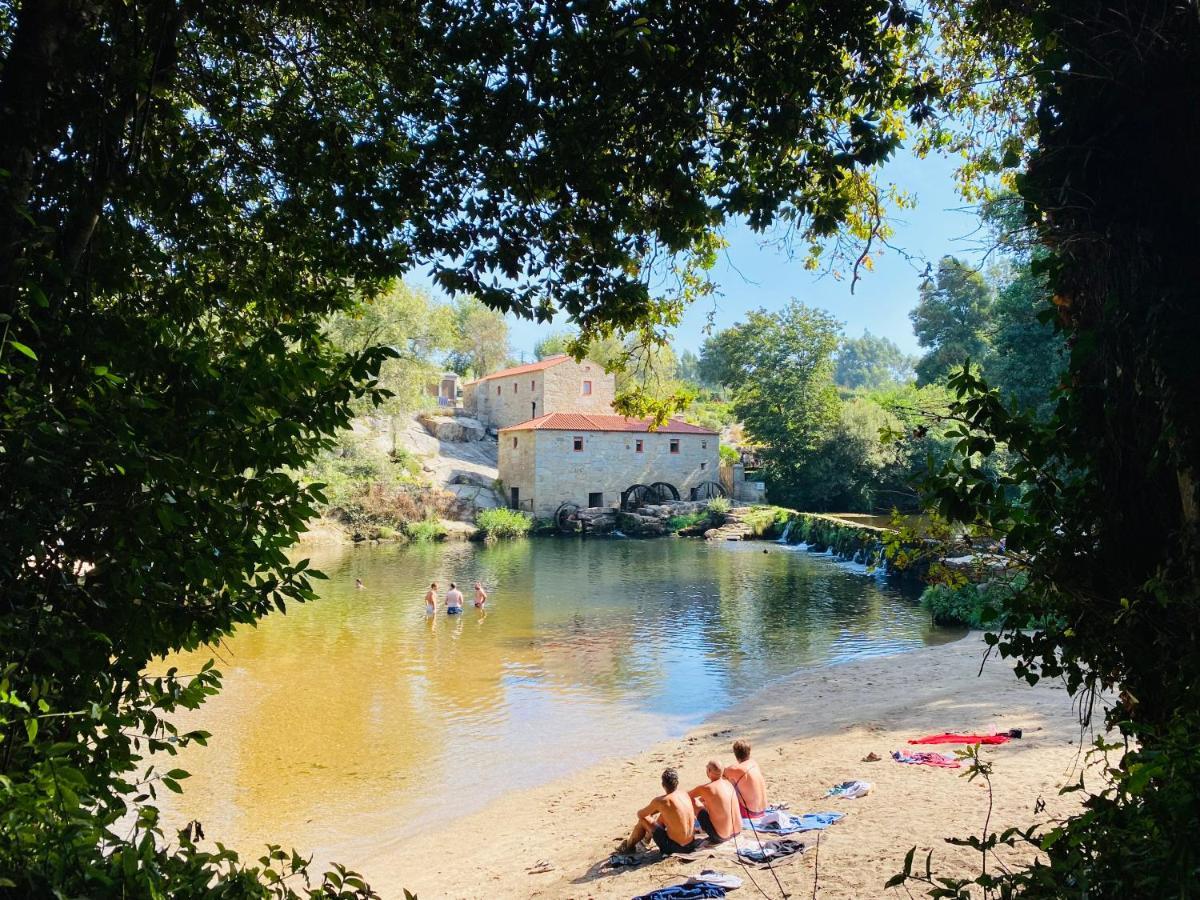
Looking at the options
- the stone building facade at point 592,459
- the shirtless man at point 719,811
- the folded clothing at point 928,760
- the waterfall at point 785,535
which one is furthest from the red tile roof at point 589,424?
the shirtless man at point 719,811

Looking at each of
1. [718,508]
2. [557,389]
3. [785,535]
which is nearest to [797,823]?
[785,535]

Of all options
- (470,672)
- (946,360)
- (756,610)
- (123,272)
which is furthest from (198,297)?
(946,360)

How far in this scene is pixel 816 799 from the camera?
7.86 meters

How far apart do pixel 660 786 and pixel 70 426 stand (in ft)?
25.5

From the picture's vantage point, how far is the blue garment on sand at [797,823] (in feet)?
22.8

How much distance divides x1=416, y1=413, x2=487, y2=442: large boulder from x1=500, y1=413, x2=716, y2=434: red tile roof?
913 centimetres

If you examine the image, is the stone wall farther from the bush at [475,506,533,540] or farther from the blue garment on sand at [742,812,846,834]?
the blue garment on sand at [742,812,846,834]

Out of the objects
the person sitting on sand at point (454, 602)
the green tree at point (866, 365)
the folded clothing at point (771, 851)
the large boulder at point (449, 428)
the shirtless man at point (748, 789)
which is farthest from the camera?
the green tree at point (866, 365)

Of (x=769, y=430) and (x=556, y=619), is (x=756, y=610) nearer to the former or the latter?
(x=556, y=619)

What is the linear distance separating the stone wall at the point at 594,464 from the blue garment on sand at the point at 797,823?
32.5m

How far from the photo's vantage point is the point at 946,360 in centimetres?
4619

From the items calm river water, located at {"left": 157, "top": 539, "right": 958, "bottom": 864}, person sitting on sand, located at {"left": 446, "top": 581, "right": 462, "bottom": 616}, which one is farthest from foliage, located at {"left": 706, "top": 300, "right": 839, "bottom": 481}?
person sitting on sand, located at {"left": 446, "top": 581, "right": 462, "bottom": 616}

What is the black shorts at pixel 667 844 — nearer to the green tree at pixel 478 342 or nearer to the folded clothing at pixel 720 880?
the folded clothing at pixel 720 880

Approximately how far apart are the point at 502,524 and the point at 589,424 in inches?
302
